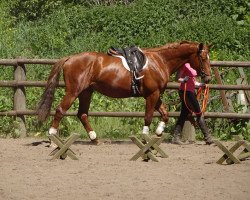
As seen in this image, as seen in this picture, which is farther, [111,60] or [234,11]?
[234,11]

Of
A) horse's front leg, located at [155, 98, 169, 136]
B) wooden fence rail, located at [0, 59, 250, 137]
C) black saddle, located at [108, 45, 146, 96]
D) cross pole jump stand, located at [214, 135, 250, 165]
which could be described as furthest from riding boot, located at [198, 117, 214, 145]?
cross pole jump stand, located at [214, 135, 250, 165]

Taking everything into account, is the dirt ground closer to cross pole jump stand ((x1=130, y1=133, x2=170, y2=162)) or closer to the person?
cross pole jump stand ((x1=130, y1=133, x2=170, y2=162))

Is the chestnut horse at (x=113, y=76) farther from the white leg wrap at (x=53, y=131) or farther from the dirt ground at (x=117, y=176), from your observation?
the dirt ground at (x=117, y=176)

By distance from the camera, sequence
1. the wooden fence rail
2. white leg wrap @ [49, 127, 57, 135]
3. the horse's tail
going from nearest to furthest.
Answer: white leg wrap @ [49, 127, 57, 135], the horse's tail, the wooden fence rail

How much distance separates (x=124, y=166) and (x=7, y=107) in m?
4.62

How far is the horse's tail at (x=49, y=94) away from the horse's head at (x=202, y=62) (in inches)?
82.9

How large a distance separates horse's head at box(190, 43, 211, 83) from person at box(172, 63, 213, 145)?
110 millimetres

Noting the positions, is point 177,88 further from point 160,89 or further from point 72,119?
point 72,119

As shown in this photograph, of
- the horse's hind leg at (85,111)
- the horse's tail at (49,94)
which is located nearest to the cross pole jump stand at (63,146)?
Answer: the horse's tail at (49,94)

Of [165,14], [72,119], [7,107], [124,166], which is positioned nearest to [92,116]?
[72,119]

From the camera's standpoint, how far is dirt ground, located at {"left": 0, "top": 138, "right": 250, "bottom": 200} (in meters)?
9.19

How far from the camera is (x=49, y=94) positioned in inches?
533

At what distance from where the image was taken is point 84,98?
13.9 meters

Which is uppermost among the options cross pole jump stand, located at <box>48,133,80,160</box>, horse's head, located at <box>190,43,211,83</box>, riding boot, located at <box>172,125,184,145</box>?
horse's head, located at <box>190,43,211,83</box>
